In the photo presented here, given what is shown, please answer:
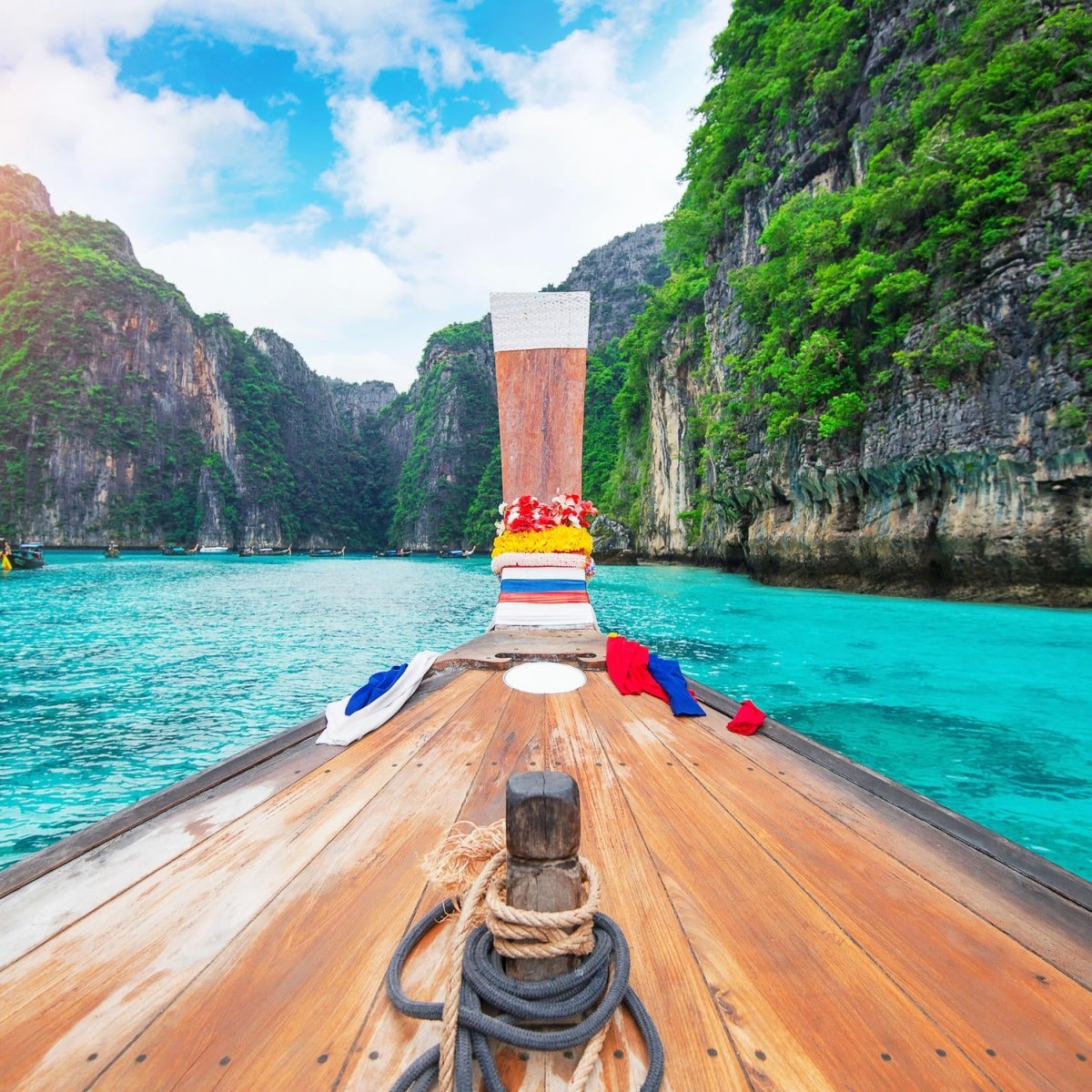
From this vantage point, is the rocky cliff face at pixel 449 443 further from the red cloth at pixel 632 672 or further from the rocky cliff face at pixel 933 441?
the red cloth at pixel 632 672

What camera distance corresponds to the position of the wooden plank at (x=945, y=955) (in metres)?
0.92

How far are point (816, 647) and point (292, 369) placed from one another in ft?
300

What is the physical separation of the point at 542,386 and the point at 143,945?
6.75 m

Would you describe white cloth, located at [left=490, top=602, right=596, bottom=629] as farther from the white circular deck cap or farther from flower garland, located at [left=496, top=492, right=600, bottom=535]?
the white circular deck cap

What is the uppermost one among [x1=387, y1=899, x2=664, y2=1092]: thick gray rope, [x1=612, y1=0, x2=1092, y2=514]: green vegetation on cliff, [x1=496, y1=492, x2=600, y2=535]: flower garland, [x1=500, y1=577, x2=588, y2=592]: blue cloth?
[x1=612, y1=0, x2=1092, y2=514]: green vegetation on cliff

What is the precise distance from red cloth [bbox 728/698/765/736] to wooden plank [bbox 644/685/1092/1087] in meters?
0.79

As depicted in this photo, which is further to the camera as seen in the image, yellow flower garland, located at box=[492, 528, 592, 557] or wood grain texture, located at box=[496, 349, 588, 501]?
wood grain texture, located at box=[496, 349, 588, 501]

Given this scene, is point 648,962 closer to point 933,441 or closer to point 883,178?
point 933,441

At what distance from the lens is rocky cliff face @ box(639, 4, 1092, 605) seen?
11094 mm

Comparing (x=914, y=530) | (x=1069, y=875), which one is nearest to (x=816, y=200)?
(x=914, y=530)

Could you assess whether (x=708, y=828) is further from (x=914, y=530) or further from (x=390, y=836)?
(x=914, y=530)

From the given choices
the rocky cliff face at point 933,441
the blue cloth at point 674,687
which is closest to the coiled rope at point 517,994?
the blue cloth at point 674,687

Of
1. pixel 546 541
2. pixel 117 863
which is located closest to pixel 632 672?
pixel 117 863

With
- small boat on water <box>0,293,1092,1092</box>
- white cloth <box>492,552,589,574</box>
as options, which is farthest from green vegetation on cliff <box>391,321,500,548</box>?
small boat on water <box>0,293,1092,1092</box>
